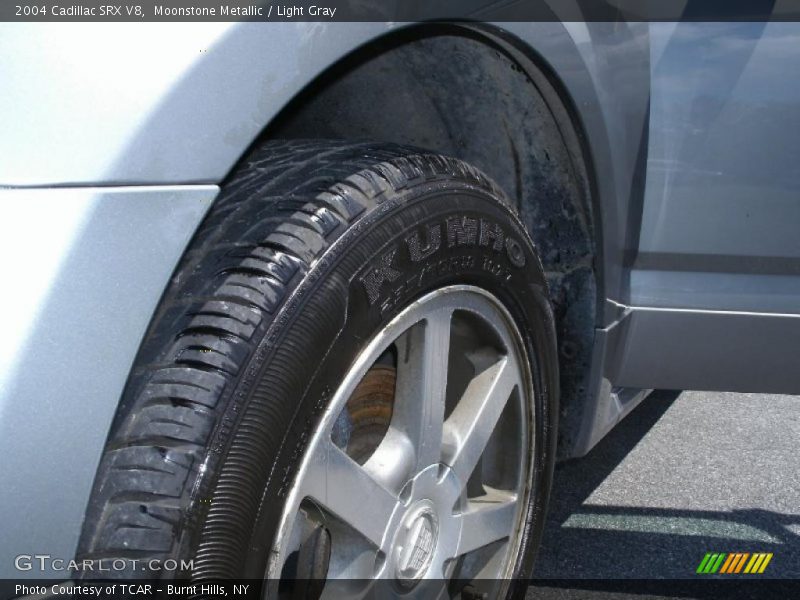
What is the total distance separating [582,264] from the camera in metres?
1.97

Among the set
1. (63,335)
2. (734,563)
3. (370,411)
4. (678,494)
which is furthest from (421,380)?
(678,494)

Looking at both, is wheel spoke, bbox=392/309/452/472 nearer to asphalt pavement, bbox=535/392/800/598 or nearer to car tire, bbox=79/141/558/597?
car tire, bbox=79/141/558/597

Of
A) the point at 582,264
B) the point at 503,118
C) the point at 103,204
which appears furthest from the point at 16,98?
the point at 582,264

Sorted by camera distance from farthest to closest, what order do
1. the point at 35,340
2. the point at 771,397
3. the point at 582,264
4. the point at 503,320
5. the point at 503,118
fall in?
the point at 771,397, the point at 582,264, the point at 503,118, the point at 503,320, the point at 35,340

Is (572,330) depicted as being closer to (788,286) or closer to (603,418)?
(603,418)

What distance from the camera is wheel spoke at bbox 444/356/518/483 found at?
157 centimetres

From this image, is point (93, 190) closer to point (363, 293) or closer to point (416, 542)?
point (363, 293)

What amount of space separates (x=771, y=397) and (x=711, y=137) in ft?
6.06

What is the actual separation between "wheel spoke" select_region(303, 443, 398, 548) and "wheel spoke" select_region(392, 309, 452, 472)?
113 mm

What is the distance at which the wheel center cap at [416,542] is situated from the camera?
1426 mm

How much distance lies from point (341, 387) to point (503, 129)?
33.3 inches

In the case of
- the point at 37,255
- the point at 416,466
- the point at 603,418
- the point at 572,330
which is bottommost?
the point at 416,466

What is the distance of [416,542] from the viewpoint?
57.6 inches

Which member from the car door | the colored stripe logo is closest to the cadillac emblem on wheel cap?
the car door
